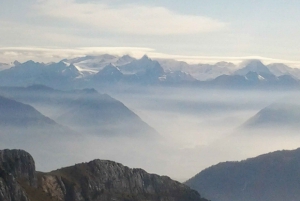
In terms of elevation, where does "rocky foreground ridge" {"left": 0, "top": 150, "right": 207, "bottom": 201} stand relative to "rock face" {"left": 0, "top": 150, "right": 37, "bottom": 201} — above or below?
below

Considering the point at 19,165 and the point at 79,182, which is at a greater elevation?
the point at 19,165

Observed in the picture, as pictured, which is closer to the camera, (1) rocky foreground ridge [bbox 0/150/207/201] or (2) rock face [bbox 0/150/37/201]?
(2) rock face [bbox 0/150/37/201]

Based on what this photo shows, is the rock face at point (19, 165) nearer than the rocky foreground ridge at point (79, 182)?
Yes

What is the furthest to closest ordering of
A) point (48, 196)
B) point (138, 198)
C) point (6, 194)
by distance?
point (138, 198)
point (48, 196)
point (6, 194)

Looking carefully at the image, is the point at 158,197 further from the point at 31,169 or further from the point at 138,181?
the point at 31,169

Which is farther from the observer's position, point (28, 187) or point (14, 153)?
point (14, 153)

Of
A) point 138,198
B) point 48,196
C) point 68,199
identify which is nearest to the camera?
point 48,196

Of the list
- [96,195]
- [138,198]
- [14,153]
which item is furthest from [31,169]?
[138,198]

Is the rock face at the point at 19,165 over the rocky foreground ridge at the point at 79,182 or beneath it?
over

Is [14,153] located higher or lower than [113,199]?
higher

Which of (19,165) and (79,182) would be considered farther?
(79,182)
